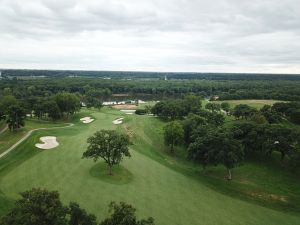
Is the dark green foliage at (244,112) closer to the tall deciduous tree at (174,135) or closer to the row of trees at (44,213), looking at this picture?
the tall deciduous tree at (174,135)

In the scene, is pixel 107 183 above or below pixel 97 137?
below

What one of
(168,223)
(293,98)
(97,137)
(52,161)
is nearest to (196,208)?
(168,223)

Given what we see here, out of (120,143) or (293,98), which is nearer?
(120,143)

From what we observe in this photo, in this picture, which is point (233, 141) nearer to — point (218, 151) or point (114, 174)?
point (218, 151)

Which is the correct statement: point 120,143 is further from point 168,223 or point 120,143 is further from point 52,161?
point 168,223

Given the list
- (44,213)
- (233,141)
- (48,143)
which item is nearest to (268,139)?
(233,141)

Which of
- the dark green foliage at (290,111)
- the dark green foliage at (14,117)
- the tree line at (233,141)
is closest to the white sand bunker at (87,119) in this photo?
the dark green foliage at (14,117)
